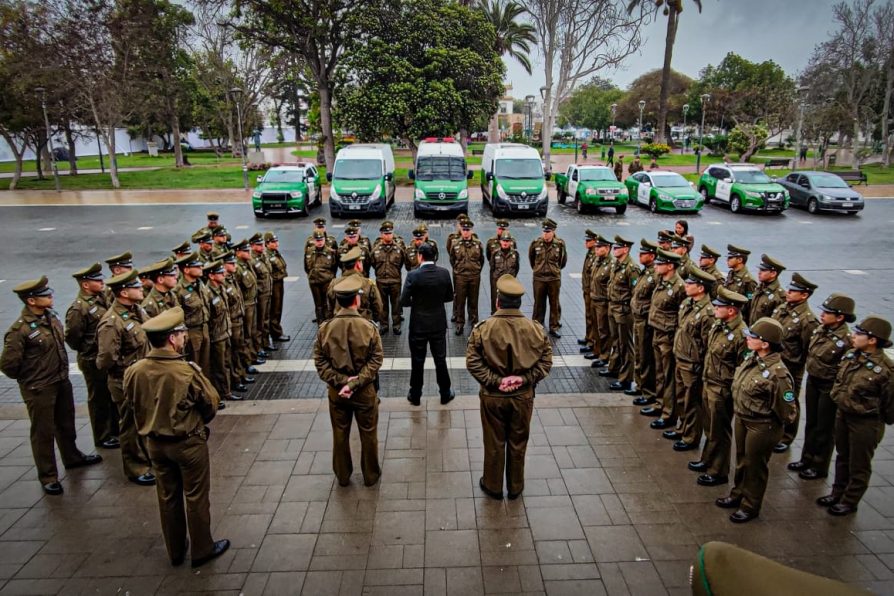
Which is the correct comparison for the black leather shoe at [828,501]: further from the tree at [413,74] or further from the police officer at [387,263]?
the tree at [413,74]

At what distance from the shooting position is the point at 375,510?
5070 mm

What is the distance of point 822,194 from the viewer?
830 inches

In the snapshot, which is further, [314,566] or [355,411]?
[355,411]

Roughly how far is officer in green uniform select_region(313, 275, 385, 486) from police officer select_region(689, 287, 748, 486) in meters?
3.15

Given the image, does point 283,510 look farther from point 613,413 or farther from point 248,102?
point 248,102

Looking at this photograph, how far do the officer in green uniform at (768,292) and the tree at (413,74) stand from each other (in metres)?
23.2

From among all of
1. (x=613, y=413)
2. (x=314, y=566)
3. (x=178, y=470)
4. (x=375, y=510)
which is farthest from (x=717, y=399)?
(x=178, y=470)

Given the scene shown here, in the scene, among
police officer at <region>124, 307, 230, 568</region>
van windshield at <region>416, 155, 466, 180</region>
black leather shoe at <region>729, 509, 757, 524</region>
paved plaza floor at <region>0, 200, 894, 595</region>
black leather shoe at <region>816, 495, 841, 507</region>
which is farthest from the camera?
van windshield at <region>416, 155, 466, 180</region>

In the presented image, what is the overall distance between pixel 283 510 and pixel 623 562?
2903mm

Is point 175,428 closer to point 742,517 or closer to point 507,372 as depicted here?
point 507,372

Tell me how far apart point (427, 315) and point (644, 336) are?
8.94 ft

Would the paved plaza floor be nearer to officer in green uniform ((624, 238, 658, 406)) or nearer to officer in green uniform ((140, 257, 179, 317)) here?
officer in green uniform ((624, 238, 658, 406))

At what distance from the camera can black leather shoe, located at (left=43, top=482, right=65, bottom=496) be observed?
5.39 meters

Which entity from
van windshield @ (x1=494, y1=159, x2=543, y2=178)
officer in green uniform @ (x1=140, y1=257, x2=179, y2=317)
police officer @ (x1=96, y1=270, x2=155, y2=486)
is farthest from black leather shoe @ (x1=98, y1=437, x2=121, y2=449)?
van windshield @ (x1=494, y1=159, x2=543, y2=178)
